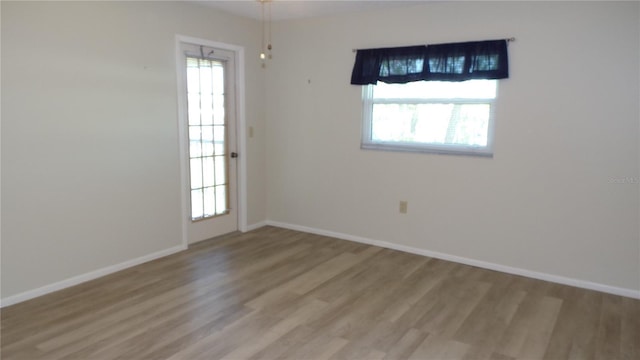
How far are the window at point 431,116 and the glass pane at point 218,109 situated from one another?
4.94 feet

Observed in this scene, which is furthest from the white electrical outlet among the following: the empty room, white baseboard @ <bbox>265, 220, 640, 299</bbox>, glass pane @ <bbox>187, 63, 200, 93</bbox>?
glass pane @ <bbox>187, 63, 200, 93</bbox>

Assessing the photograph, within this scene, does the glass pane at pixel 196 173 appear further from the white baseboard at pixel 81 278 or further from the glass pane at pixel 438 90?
the glass pane at pixel 438 90

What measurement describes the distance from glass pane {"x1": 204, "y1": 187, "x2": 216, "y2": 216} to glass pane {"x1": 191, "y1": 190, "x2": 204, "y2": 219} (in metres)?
0.07

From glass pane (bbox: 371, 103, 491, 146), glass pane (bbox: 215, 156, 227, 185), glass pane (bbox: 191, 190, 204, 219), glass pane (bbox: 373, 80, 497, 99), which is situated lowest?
glass pane (bbox: 191, 190, 204, 219)

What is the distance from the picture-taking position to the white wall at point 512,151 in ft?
11.2

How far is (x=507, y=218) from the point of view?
12.8ft

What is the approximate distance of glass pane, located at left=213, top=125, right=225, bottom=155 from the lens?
4734 mm

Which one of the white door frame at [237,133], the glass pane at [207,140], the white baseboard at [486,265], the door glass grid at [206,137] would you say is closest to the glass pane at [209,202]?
the door glass grid at [206,137]

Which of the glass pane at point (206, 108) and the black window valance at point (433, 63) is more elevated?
the black window valance at point (433, 63)

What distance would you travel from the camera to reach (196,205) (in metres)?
4.63

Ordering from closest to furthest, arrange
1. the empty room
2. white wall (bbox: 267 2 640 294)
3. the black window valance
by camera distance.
→ the empty room < white wall (bbox: 267 2 640 294) < the black window valance

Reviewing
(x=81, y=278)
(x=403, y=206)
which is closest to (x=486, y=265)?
(x=403, y=206)

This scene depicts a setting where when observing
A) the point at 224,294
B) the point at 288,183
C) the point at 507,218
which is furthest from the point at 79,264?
the point at 507,218

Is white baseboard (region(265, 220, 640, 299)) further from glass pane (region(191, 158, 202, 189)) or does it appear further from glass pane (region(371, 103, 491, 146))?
glass pane (region(191, 158, 202, 189))
